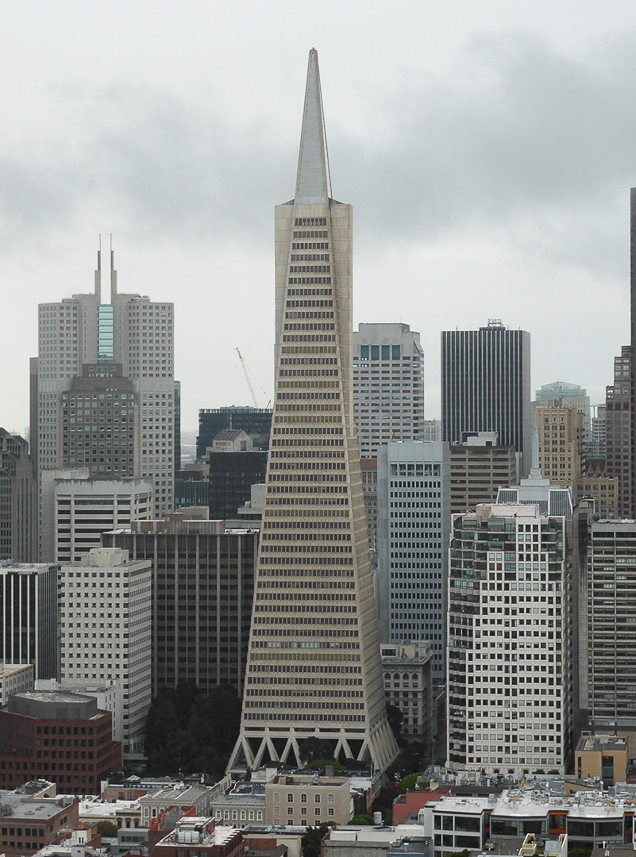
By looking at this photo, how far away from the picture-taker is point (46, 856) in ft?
570

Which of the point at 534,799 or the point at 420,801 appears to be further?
the point at 420,801

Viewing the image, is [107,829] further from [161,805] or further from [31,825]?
[31,825]

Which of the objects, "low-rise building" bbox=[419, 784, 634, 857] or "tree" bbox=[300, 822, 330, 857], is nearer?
"low-rise building" bbox=[419, 784, 634, 857]

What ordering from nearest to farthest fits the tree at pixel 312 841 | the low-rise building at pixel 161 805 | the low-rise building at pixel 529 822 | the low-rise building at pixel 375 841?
the low-rise building at pixel 529 822
the low-rise building at pixel 375 841
the tree at pixel 312 841
the low-rise building at pixel 161 805

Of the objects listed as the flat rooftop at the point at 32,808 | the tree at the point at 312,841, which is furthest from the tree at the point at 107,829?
the tree at the point at 312,841

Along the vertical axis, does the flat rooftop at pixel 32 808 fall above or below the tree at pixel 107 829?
above

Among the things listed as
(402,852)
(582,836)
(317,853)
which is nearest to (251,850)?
(317,853)

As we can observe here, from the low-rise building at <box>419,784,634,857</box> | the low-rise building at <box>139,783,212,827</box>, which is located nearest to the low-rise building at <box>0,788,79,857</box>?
the low-rise building at <box>139,783,212,827</box>

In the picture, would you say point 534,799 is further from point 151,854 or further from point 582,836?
point 151,854

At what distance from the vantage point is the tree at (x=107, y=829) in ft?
632

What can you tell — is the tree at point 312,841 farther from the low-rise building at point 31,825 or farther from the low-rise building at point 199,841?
the low-rise building at point 31,825

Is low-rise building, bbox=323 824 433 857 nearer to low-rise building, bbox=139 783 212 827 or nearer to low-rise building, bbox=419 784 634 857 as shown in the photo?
low-rise building, bbox=419 784 634 857

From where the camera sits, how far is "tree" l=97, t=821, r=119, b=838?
632 ft

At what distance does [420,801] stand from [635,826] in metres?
31.2
